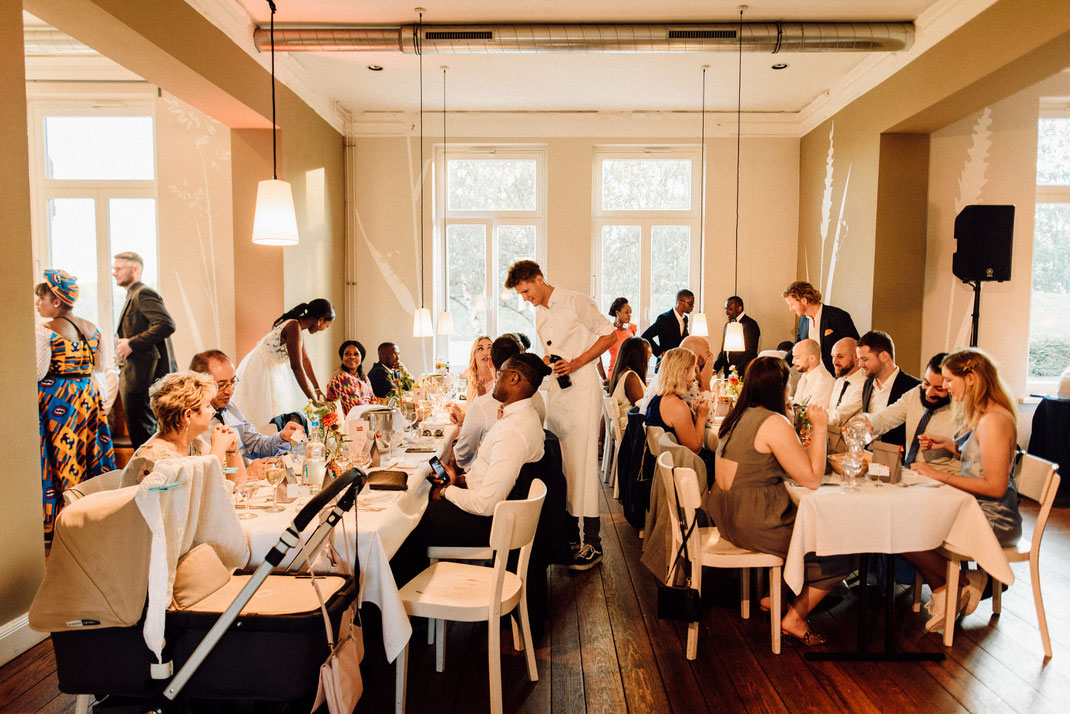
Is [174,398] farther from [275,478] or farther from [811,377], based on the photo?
[811,377]

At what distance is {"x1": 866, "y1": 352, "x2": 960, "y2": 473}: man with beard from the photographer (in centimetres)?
359

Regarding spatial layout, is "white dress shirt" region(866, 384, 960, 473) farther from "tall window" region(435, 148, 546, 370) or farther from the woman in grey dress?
"tall window" region(435, 148, 546, 370)

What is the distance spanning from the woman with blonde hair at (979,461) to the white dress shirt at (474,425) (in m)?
2.16

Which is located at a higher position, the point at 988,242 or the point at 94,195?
the point at 94,195

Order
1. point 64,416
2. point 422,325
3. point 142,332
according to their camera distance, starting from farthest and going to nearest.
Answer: point 422,325
point 142,332
point 64,416

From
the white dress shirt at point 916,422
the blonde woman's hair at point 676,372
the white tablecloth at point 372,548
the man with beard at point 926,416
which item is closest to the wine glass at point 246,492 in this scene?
the white tablecloth at point 372,548

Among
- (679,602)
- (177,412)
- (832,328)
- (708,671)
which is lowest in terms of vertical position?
(708,671)

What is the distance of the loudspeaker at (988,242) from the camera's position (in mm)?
5594

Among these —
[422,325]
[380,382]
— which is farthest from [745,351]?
[380,382]

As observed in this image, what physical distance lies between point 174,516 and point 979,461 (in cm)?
343

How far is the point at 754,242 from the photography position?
26.4 ft

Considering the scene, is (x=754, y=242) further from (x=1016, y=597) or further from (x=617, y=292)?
(x=1016, y=597)

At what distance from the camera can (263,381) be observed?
4.84 metres

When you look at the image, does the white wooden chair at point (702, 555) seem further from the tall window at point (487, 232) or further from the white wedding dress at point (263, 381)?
the tall window at point (487, 232)
